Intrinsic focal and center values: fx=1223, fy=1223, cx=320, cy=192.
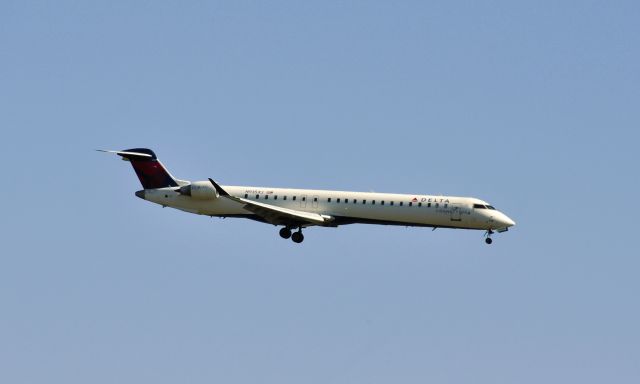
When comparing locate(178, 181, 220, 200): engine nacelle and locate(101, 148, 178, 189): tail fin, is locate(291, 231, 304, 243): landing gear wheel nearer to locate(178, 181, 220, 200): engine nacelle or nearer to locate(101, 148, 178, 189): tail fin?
locate(178, 181, 220, 200): engine nacelle

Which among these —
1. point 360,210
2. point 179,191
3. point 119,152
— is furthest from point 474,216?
point 119,152

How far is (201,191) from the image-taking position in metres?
59.2

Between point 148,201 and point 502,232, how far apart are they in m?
17.9

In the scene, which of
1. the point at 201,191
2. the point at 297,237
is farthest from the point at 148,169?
the point at 297,237

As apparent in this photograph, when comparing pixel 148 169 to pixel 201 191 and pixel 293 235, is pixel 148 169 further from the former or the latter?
pixel 293 235

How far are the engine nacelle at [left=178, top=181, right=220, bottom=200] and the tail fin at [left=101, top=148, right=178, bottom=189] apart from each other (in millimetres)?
2203

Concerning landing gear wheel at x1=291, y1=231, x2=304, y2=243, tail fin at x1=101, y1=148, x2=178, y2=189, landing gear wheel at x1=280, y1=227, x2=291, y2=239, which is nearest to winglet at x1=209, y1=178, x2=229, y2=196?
landing gear wheel at x1=280, y1=227, x2=291, y2=239

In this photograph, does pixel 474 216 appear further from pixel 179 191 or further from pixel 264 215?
pixel 179 191

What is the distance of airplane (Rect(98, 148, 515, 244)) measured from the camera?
2243 inches

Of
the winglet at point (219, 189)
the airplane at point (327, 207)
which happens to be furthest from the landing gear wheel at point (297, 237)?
the winglet at point (219, 189)

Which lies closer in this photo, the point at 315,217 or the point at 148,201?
the point at 315,217

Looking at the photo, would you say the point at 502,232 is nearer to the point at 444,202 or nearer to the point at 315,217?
the point at 444,202

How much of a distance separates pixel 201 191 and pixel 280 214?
4.43 meters

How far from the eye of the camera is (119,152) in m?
63.0
